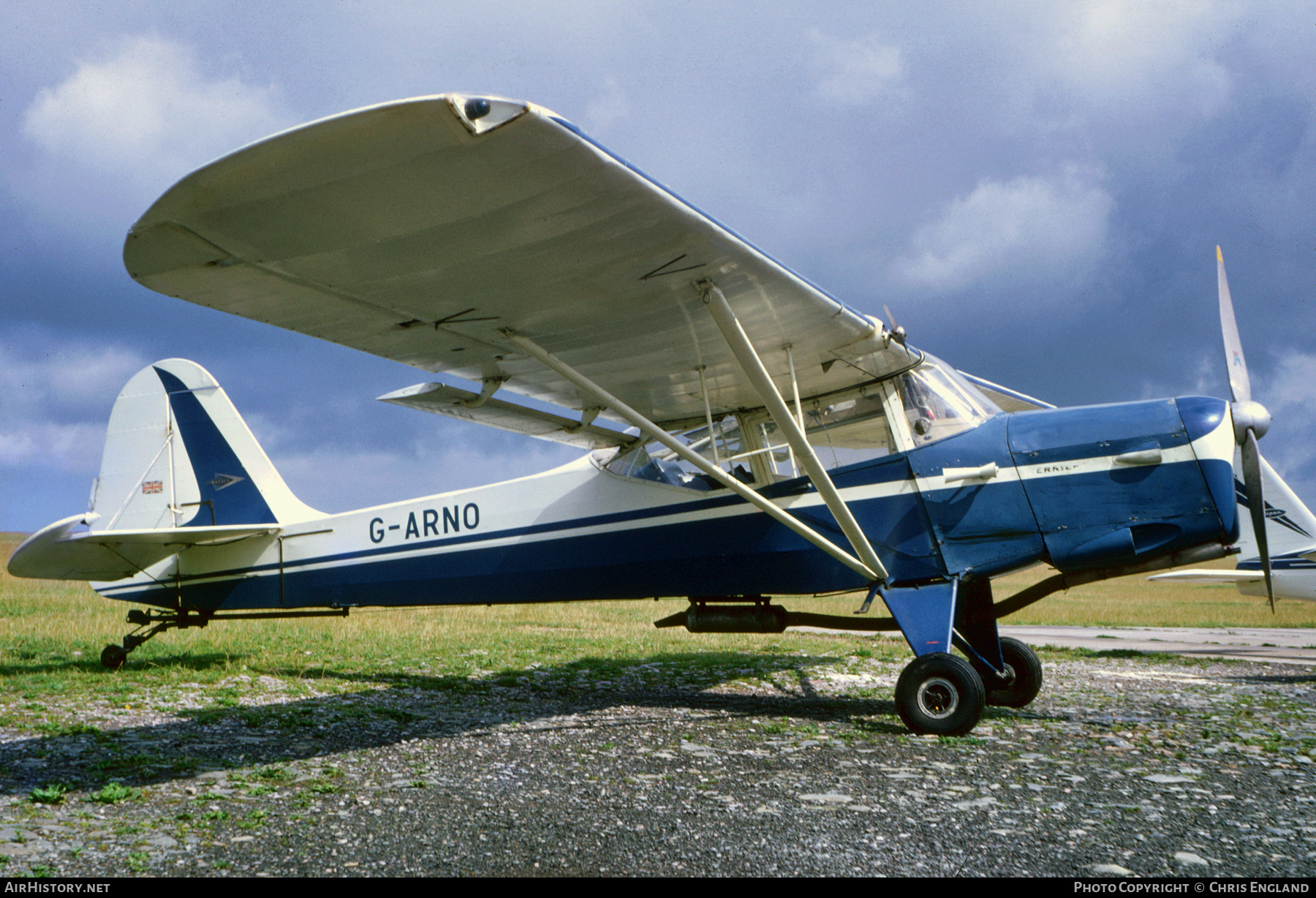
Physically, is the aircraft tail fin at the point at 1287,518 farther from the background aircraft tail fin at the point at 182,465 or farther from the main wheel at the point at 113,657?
the main wheel at the point at 113,657

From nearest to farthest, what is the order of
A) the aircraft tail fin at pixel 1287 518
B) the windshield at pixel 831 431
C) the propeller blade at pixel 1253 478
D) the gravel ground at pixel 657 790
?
the gravel ground at pixel 657 790 < the propeller blade at pixel 1253 478 < the windshield at pixel 831 431 < the aircraft tail fin at pixel 1287 518

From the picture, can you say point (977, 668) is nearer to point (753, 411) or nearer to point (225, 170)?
point (753, 411)

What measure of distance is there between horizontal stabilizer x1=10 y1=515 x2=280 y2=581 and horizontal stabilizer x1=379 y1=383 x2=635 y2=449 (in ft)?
8.95

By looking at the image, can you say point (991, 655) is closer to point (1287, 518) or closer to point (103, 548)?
point (1287, 518)

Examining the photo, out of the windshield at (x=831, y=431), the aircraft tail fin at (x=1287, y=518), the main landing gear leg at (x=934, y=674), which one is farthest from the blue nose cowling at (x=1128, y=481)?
the aircraft tail fin at (x=1287, y=518)

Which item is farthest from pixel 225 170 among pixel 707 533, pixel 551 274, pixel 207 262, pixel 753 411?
pixel 753 411

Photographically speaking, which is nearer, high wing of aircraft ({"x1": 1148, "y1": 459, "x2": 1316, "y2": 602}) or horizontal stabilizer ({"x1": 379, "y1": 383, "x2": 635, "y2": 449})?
horizontal stabilizer ({"x1": 379, "y1": 383, "x2": 635, "y2": 449})

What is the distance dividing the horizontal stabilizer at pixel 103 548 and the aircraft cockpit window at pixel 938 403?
660 cm

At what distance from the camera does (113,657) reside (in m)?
8.48

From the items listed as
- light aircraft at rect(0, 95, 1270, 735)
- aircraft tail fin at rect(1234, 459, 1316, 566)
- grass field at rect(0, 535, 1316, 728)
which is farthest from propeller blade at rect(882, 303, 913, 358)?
aircraft tail fin at rect(1234, 459, 1316, 566)

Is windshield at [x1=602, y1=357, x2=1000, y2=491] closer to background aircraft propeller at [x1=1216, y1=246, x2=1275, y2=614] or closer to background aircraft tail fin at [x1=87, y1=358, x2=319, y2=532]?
background aircraft propeller at [x1=1216, y1=246, x2=1275, y2=614]

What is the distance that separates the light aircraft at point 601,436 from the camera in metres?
3.72

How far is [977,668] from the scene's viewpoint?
654 centimetres

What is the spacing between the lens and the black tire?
6461 mm
